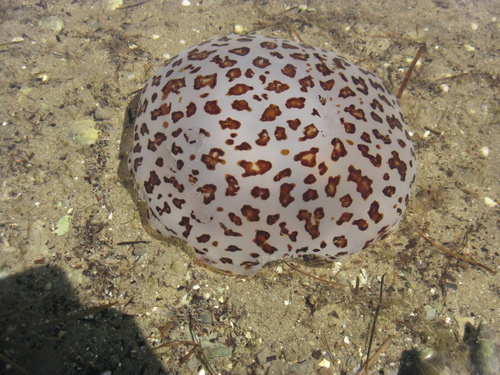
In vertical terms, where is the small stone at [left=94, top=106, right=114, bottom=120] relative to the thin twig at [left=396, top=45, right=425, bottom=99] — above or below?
below

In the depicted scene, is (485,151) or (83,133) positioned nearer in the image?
(83,133)

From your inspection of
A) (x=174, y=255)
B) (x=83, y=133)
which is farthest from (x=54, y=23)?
(x=174, y=255)

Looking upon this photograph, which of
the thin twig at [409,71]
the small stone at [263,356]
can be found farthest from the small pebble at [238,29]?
the small stone at [263,356]

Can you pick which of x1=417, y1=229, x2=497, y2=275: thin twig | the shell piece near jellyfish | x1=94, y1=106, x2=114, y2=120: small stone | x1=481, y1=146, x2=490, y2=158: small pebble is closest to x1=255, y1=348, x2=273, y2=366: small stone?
the shell piece near jellyfish

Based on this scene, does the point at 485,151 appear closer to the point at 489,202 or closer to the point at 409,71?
the point at 489,202

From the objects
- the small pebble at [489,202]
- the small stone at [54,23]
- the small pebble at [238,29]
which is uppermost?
the small pebble at [238,29]

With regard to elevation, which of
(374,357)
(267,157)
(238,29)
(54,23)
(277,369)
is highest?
(267,157)

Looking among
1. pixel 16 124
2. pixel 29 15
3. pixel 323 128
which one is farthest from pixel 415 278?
pixel 29 15

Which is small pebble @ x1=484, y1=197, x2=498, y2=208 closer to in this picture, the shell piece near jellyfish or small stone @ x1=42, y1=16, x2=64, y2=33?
→ the shell piece near jellyfish

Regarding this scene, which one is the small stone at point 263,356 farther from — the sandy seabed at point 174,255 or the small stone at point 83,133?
the small stone at point 83,133
